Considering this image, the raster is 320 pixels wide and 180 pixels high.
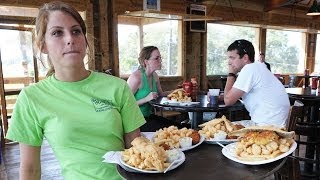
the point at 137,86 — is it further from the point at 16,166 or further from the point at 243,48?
the point at 16,166

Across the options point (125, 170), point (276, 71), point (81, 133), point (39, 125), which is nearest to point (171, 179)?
point (125, 170)

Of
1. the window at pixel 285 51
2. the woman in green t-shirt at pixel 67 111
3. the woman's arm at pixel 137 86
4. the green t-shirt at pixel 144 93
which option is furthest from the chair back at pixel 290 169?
the window at pixel 285 51

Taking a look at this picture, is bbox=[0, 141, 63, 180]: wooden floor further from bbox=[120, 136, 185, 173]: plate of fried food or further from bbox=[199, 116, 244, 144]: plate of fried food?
bbox=[120, 136, 185, 173]: plate of fried food

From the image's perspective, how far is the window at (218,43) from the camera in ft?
21.9

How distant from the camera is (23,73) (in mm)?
5062

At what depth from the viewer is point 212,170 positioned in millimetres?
1093

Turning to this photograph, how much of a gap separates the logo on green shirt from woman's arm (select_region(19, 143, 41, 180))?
0.32 meters

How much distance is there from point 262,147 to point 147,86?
2.12 m

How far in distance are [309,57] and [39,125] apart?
9.20 m

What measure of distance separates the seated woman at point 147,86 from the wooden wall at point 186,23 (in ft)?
4.30

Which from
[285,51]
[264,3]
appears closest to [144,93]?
[264,3]

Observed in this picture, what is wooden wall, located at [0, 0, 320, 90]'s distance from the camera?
4.93 m

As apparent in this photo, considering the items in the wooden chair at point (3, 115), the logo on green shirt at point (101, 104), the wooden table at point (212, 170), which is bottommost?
the wooden chair at point (3, 115)

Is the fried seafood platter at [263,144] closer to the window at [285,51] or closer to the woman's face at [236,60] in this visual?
the woman's face at [236,60]
